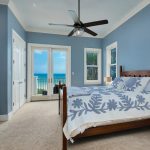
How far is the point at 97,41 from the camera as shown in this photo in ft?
20.5

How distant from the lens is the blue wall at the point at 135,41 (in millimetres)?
3453

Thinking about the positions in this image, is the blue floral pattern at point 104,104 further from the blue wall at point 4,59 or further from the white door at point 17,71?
the white door at point 17,71

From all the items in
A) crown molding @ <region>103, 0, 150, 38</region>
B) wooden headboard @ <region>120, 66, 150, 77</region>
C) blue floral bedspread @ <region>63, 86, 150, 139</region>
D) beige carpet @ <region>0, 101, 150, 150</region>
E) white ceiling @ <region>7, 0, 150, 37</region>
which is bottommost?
beige carpet @ <region>0, 101, 150, 150</region>

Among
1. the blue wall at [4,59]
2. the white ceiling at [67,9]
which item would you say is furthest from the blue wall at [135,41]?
the blue wall at [4,59]

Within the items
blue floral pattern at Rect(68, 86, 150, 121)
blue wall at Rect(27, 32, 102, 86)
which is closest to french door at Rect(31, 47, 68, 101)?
blue wall at Rect(27, 32, 102, 86)

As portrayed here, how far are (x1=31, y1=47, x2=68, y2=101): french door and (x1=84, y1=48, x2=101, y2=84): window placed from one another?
114cm

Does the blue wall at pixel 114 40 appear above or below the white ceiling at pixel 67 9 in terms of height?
below

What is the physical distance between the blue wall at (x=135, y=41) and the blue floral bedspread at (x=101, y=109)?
137 centimetres

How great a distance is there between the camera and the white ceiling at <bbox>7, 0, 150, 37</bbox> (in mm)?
3453

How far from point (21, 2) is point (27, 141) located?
3.37 meters

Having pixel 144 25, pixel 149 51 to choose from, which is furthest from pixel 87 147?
pixel 144 25

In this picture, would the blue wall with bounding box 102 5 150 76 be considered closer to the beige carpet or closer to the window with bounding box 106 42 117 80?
the window with bounding box 106 42 117 80

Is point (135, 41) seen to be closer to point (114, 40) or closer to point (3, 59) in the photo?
point (114, 40)

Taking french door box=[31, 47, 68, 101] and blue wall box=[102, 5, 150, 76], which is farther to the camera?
french door box=[31, 47, 68, 101]
